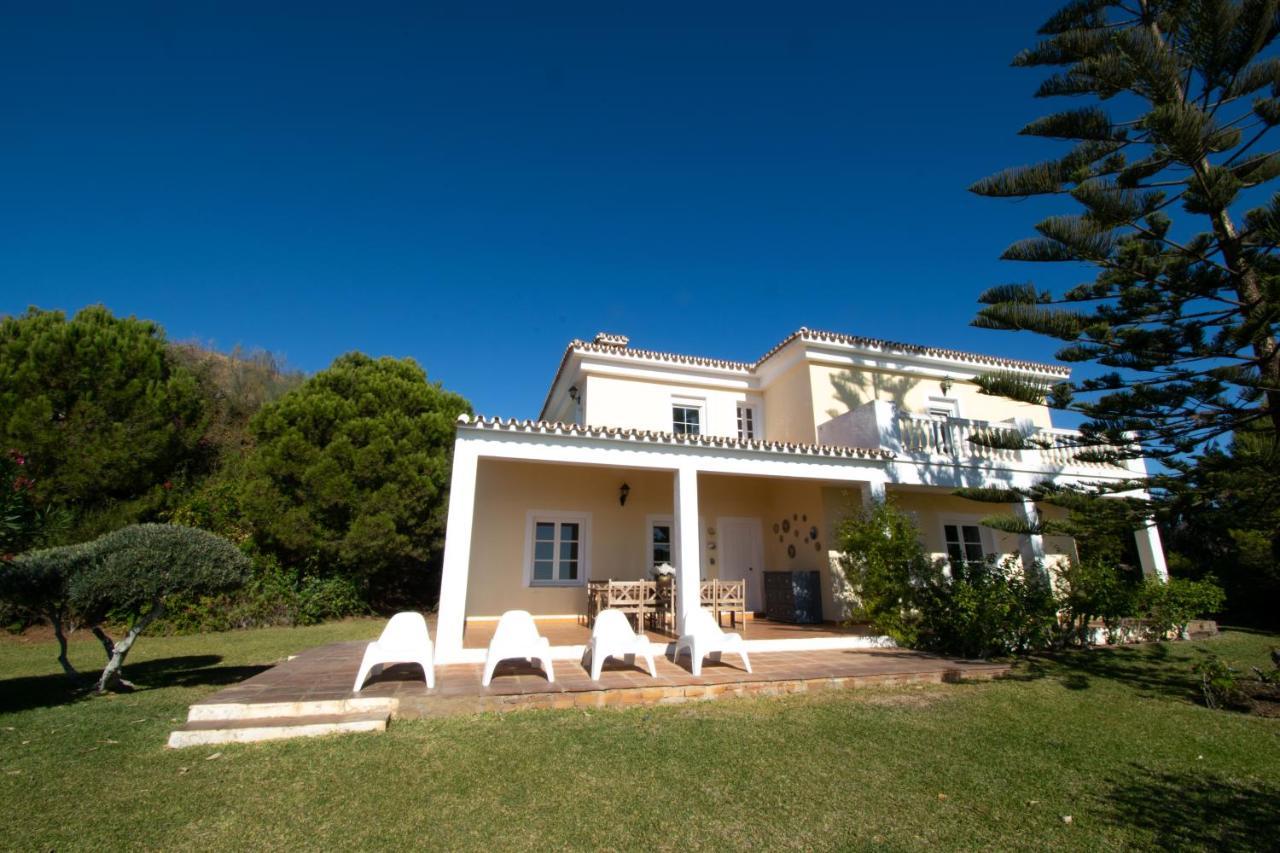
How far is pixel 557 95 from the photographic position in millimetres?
11094

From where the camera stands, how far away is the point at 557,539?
11328mm

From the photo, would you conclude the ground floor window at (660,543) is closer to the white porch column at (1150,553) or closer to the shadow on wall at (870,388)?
the shadow on wall at (870,388)

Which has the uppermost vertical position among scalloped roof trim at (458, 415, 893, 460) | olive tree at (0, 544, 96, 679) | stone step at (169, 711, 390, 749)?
scalloped roof trim at (458, 415, 893, 460)

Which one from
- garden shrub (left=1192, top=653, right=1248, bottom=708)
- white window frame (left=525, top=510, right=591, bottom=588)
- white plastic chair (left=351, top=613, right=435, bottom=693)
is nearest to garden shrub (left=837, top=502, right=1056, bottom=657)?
garden shrub (left=1192, top=653, right=1248, bottom=708)

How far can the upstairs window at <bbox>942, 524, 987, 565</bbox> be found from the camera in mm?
12266

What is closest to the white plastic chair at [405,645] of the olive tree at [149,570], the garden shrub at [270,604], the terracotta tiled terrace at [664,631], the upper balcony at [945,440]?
the olive tree at [149,570]

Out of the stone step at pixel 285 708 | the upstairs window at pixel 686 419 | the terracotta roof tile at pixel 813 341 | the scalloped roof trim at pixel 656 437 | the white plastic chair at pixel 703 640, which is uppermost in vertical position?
→ the terracotta roof tile at pixel 813 341

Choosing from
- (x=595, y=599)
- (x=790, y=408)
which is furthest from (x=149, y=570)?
(x=790, y=408)

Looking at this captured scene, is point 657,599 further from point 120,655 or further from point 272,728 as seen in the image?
point 120,655

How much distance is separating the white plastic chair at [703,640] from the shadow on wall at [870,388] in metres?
6.81

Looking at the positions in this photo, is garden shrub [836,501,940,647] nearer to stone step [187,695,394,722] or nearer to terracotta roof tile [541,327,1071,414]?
terracotta roof tile [541,327,1071,414]

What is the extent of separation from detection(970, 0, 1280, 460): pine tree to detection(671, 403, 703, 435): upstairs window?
20.4 ft

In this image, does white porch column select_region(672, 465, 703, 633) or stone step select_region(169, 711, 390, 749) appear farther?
white porch column select_region(672, 465, 703, 633)

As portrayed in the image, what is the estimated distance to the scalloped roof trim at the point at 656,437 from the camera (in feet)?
25.8
